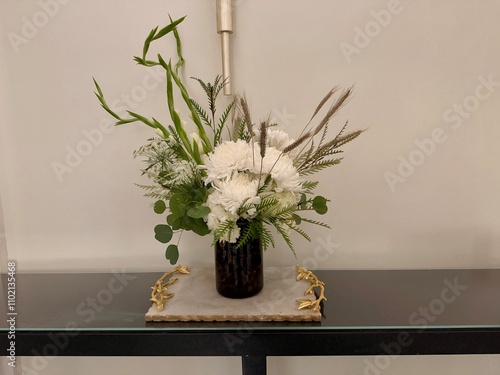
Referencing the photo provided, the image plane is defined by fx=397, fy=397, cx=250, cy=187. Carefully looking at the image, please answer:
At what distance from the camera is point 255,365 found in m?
0.84

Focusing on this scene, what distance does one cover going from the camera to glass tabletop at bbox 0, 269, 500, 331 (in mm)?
723

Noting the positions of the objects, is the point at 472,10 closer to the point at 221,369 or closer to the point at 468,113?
the point at 468,113

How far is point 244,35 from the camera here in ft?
3.09

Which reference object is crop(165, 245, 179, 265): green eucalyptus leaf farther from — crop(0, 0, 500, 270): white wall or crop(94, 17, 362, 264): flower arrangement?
crop(0, 0, 500, 270): white wall

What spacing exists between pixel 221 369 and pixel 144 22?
912mm

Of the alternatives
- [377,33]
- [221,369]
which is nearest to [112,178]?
[221,369]
